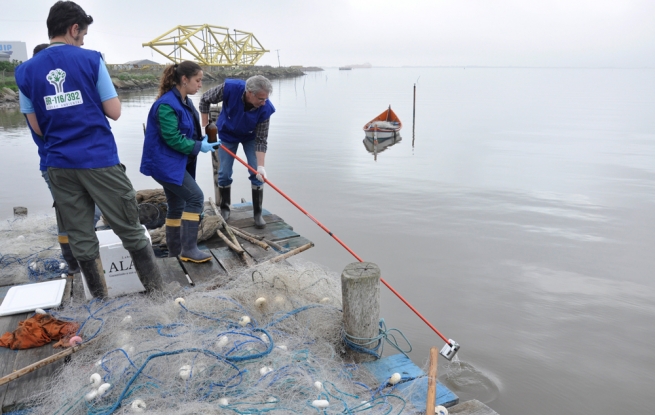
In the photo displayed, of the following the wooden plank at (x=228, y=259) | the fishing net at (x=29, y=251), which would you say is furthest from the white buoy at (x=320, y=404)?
the fishing net at (x=29, y=251)

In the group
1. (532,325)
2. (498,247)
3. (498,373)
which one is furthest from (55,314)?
(498,247)

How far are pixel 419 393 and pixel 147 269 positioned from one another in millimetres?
2117

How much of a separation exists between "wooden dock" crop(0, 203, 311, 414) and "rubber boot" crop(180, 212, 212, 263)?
2.5 inches

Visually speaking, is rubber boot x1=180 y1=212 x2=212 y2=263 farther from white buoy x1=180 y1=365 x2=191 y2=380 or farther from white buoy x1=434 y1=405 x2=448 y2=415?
white buoy x1=434 y1=405 x2=448 y2=415

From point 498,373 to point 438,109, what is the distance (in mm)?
30186

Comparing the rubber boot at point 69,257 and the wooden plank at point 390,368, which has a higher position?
the rubber boot at point 69,257

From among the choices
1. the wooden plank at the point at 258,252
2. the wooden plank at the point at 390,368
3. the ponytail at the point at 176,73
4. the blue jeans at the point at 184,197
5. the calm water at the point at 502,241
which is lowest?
the calm water at the point at 502,241

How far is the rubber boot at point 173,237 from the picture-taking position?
4.43 m

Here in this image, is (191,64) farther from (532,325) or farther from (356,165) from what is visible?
(356,165)

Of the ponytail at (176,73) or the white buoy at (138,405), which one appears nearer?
the white buoy at (138,405)

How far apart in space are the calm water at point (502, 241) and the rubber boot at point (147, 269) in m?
2.65

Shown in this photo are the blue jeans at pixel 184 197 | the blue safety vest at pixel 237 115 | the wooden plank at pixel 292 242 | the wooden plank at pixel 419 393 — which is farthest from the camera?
the wooden plank at pixel 292 242

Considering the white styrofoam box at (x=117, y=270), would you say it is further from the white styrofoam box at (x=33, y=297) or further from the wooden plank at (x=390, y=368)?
the wooden plank at (x=390, y=368)

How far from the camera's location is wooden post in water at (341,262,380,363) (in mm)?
3113
